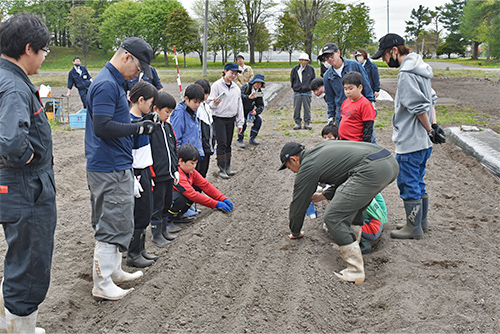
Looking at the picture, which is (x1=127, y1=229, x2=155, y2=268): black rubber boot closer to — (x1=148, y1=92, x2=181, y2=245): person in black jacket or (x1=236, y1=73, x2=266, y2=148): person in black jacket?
(x1=148, y1=92, x2=181, y2=245): person in black jacket

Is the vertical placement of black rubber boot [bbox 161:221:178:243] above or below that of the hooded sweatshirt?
below

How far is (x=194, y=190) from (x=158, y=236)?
750 millimetres

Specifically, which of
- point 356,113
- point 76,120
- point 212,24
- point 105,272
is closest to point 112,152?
point 105,272

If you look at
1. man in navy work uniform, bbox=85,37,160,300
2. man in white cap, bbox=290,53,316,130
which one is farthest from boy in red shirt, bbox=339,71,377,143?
man in white cap, bbox=290,53,316,130

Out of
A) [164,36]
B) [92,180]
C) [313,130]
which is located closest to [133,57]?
[92,180]

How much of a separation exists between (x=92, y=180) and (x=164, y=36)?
46.2 metres

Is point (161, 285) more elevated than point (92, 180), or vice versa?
point (92, 180)

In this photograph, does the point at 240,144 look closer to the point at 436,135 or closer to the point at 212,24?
the point at 436,135

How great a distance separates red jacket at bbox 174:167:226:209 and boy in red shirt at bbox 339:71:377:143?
5.81ft

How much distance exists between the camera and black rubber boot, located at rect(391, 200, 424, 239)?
4.18m

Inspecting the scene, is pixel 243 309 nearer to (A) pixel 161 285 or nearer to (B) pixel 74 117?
(A) pixel 161 285

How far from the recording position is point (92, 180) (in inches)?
120

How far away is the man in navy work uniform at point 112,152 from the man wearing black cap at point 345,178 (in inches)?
53.1

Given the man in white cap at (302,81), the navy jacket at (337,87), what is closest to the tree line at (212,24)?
the man in white cap at (302,81)
